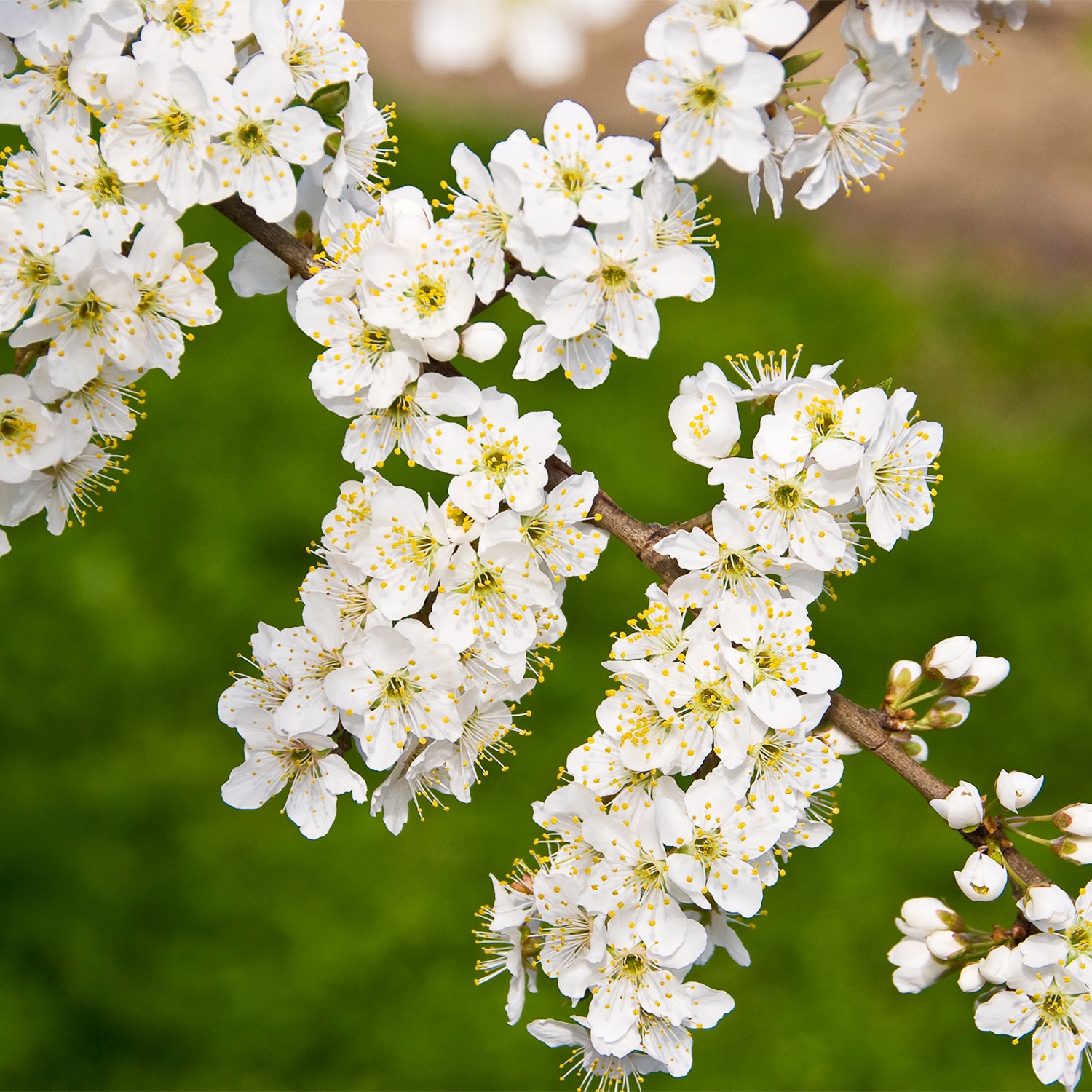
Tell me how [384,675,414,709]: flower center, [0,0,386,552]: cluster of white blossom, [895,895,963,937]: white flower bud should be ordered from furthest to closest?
1. [895,895,963,937]: white flower bud
2. [384,675,414,709]: flower center
3. [0,0,386,552]: cluster of white blossom

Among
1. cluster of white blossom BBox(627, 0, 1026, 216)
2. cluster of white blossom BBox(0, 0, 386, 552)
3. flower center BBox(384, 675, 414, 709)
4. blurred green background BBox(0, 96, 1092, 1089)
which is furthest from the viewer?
blurred green background BBox(0, 96, 1092, 1089)

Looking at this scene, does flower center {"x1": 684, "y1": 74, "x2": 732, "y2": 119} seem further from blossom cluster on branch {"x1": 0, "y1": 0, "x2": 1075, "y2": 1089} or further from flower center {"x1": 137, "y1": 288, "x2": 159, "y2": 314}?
flower center {"x1": 137, "y1": 288, "x2": 159, "y2": 314}

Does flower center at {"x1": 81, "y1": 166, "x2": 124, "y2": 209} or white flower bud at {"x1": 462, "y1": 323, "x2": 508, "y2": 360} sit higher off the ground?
flower center at {"x1": 81, "y1": 166, "x2": 124, "y2": 209}

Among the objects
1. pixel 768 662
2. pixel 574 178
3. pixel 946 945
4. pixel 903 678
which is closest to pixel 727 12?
pixel 574 178

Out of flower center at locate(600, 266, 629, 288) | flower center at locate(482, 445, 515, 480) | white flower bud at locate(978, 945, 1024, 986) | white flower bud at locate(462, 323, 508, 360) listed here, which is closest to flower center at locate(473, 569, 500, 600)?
flower center at locate(482, 445, 515, 480)

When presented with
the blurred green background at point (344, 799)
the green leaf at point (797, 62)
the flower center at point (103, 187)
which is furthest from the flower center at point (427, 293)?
the blurred green background at point (344, 799)

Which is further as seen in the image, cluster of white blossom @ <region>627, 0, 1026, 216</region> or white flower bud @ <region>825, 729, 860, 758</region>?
white flower bud @ <region>825, 729, 860, 758</region>

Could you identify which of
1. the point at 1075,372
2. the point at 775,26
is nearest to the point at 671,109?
the point at 775,26

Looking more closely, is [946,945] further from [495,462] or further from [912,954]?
[495,462]

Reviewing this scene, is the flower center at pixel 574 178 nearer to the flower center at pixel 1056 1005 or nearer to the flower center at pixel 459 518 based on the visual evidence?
the flower center at pixel 459 518
